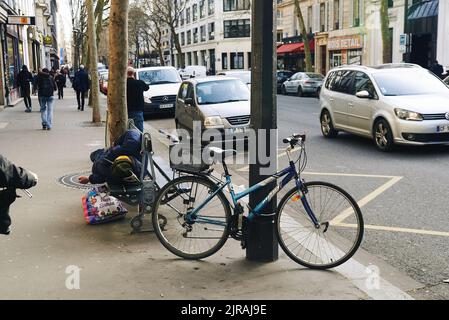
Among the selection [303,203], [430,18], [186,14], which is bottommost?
[303,203]

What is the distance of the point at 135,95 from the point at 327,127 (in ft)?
16.5

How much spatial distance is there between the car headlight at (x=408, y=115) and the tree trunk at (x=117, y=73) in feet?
18.0

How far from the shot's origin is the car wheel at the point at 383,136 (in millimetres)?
10984

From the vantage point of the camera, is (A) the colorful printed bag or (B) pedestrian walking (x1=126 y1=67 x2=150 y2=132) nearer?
(A) the colorful printed bag

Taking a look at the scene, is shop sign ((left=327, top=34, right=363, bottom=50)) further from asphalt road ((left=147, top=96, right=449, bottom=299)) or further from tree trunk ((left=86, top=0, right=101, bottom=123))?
asphalt road ((left=147, top=96, right=449, bottom=299))

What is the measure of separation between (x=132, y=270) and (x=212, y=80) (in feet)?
33.0

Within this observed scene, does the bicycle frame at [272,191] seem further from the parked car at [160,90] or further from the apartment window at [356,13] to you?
the apartment window at [356,13]

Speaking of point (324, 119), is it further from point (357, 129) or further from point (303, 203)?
point (303, 203)

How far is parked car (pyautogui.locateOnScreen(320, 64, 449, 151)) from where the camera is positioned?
10.5 meters

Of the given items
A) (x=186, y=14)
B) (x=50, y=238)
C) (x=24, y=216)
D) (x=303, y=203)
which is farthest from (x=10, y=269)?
(x=186, y=14)

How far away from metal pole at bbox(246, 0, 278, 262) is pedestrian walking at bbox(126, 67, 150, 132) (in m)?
6.34

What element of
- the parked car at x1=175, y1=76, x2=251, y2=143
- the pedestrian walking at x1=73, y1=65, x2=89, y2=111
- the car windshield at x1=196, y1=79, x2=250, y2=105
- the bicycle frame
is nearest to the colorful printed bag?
the bicycle frame

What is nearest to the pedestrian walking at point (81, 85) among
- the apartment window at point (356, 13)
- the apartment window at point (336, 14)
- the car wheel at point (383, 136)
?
the car wheel at point (383, 136)
